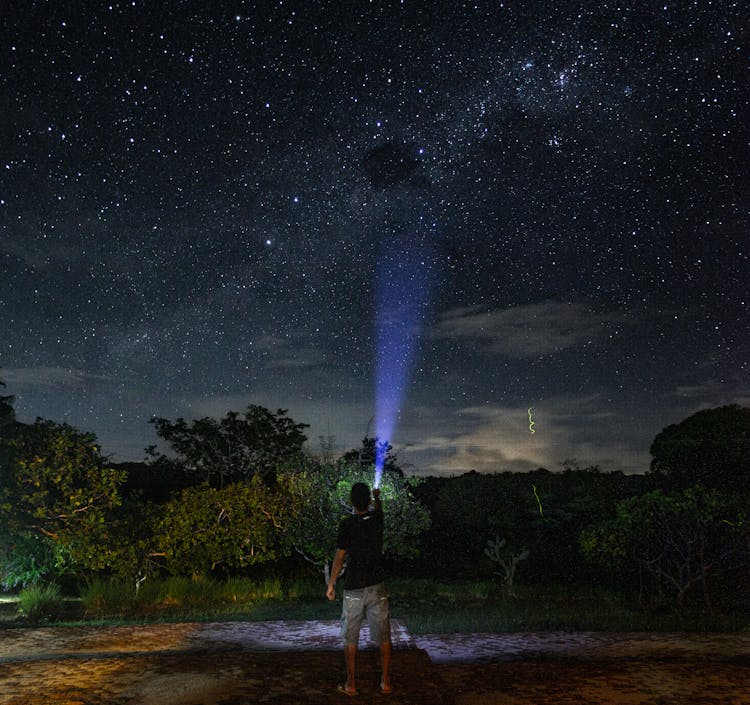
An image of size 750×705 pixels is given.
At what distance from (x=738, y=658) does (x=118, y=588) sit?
1029 cm

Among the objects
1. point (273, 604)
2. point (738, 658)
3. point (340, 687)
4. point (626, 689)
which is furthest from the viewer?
point (273, 604)

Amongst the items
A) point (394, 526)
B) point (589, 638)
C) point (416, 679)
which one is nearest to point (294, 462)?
point (394, 526)

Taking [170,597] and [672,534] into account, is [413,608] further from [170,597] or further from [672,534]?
[672,534]

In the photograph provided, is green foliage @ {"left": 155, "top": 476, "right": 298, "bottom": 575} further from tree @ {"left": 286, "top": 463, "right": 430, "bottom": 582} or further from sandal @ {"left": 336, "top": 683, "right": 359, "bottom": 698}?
sandal @ {"left": 336, "top": 683, "right": 359, "bottom": 698}

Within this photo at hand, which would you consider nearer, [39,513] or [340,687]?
[340,687]

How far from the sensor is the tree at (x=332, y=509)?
47.1 feet

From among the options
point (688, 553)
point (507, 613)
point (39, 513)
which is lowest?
point (507, 613)

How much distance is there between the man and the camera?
20.1ft

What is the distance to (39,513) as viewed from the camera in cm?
1249

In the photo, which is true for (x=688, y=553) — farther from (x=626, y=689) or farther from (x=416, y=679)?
(x=416, y=679)

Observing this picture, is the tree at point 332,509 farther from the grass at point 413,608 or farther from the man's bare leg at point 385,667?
the man's bare leg at point 385,667

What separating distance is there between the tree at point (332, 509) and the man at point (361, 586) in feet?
26.0

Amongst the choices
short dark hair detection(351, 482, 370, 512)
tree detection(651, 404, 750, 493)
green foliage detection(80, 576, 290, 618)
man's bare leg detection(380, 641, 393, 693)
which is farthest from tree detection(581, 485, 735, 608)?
short dark hair detection(351, 482, 370, 512)

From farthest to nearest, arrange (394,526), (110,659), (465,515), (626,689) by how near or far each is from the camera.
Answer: (465,515)
(394,526)
(110,659)
(626,689)
